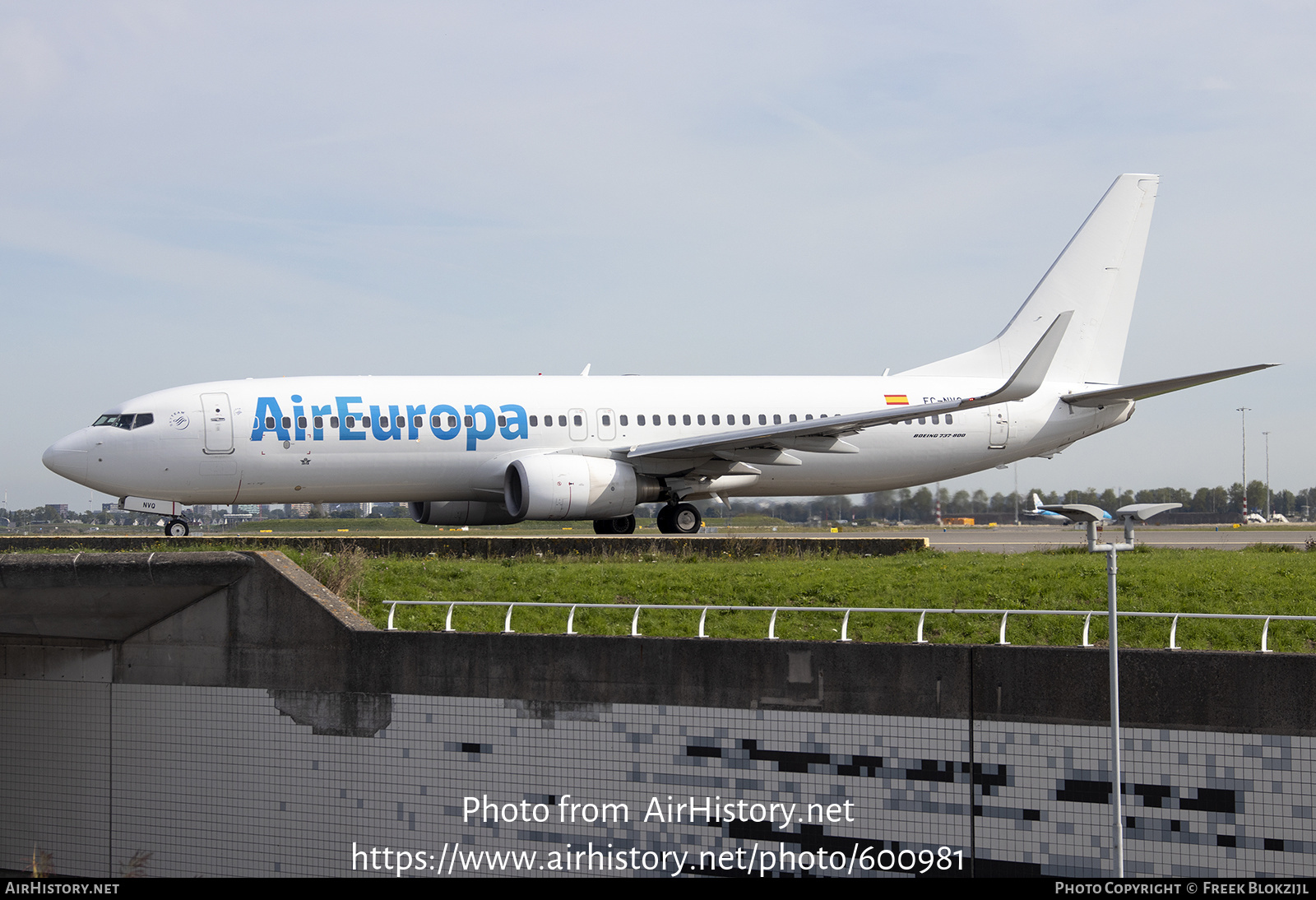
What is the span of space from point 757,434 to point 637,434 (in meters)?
3.60

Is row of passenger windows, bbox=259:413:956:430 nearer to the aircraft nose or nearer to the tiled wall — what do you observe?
the aircraft nose

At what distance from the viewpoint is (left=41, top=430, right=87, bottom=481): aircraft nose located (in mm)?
26234

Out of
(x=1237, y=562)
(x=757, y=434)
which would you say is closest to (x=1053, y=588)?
(x=1237, y=562)

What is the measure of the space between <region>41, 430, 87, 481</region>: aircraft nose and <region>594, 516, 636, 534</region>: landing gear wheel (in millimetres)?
11031

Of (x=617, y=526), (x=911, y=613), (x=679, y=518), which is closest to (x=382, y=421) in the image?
(x=617, y=526)

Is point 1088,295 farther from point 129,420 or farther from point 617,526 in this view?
point 129,420

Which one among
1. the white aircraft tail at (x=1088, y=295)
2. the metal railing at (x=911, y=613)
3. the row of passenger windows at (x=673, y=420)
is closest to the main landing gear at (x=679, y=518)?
the row of passenger windows at (x=673, y=420)

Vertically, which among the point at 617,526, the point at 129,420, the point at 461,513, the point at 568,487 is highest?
the point at 129,420

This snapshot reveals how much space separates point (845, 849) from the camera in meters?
13.2

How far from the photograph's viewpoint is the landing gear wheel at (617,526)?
29.9 metres

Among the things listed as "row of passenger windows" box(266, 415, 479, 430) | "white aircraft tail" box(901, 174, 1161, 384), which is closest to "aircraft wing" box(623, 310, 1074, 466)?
"row of passenger windows" box(266, 415, 479, 430)

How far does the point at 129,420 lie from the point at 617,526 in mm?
10893

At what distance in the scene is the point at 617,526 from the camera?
30.1 meters

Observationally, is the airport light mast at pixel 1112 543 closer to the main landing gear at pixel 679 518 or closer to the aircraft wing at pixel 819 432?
the aircraft wing at pixel 819 432
